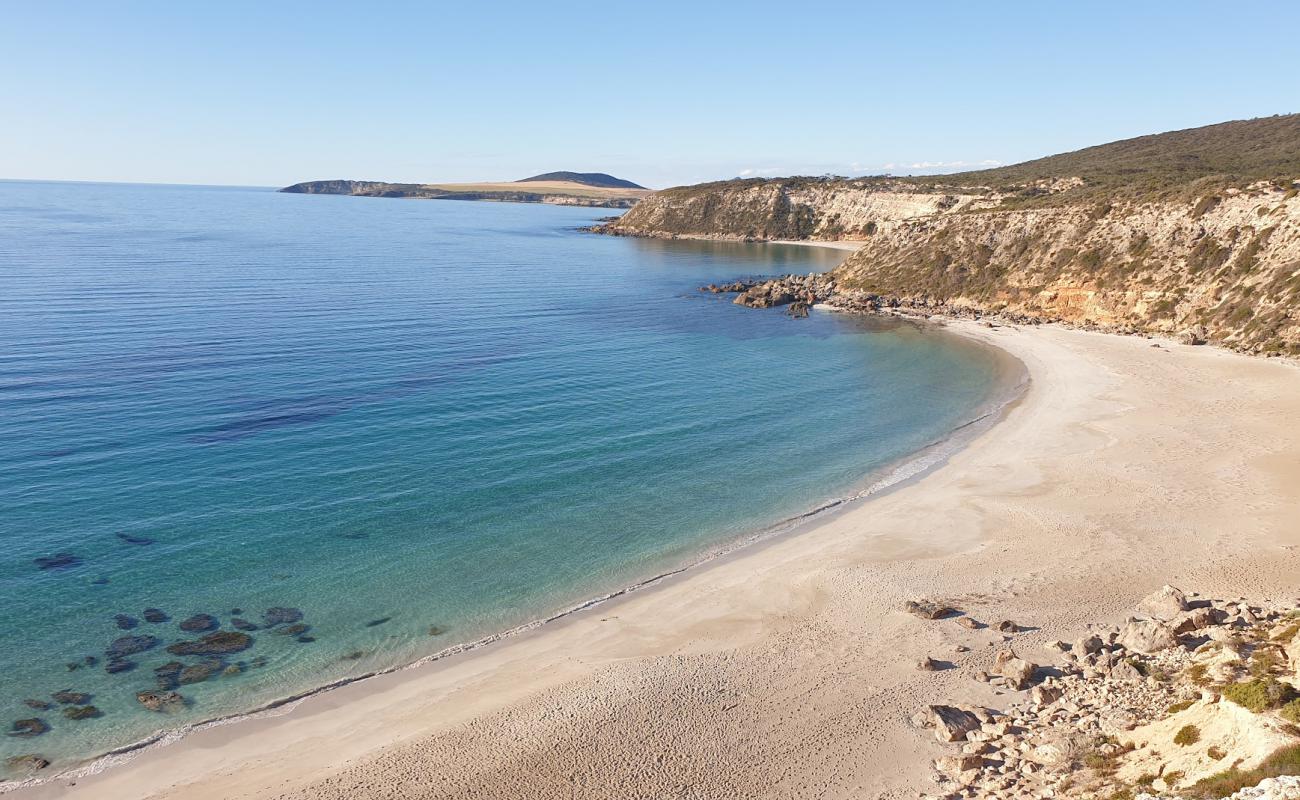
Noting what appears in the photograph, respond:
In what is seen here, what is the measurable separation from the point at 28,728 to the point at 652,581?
62.1ft

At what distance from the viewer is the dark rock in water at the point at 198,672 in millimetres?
23000

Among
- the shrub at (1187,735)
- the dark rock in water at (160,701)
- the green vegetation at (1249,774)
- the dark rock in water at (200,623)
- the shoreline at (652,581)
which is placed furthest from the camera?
the dark rock in water at (200,623)

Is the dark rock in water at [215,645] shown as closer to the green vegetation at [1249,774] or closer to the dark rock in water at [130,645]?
the dark rock in water at [130,645]

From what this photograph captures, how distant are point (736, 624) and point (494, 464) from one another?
699 inches

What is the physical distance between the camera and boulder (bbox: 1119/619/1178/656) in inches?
867

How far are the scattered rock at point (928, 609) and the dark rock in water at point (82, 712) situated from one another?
2462 cm

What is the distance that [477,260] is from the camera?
133 meters

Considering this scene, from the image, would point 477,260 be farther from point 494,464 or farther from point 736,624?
point 736,624

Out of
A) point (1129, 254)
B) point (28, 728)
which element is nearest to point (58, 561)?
point (28, 728)

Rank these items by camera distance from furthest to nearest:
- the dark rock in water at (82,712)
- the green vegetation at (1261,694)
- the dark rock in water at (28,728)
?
the dark rock in water at (82,712) < the dark rock in water at (28,728) < the green vegetation at (1261,694)

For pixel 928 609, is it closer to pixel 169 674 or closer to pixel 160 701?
pixel 160 701

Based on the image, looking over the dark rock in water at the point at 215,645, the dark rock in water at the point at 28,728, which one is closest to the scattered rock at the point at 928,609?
the dark rock in water at the point at 215,645

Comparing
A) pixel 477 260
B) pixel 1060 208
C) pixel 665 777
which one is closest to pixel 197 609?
pixel 665 777

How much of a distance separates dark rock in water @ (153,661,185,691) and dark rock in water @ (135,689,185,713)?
310 mm
